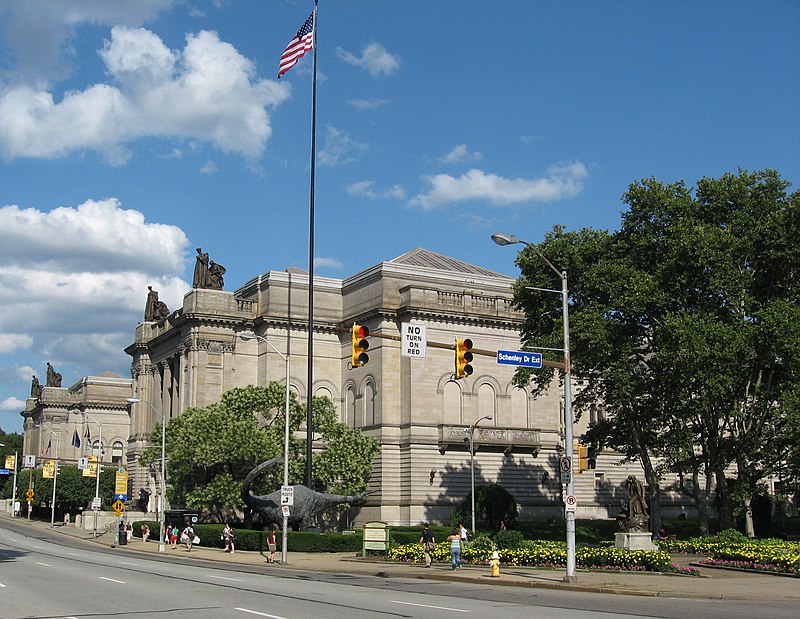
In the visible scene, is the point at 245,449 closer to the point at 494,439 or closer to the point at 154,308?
the point at 494,439

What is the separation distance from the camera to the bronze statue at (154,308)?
88875mm

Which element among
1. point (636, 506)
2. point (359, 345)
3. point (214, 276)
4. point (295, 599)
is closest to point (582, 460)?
point (636, 506)

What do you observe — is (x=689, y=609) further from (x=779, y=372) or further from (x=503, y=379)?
(x=503, y=379)

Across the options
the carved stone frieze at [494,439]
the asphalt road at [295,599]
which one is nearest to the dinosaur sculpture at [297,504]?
the carved stone frieze at [494,439]

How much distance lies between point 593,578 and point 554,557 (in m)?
5.39

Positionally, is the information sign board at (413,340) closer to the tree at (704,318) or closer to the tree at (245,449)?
the tree at (704,318)

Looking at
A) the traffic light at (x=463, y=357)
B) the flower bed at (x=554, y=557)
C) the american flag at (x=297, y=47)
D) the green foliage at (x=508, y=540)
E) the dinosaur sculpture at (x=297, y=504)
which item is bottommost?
the flower bed at (x=554, y=557)

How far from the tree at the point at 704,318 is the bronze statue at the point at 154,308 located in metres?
50.2

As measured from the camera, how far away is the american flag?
4819cm

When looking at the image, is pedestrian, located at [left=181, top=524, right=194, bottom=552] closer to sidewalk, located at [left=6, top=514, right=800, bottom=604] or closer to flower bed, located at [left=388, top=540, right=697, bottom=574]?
sidewalk, located at [left=6, top=514, right=800, bottom=604]

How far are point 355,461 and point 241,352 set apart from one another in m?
17.5

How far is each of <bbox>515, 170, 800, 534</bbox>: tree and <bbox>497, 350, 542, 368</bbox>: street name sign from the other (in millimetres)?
12031

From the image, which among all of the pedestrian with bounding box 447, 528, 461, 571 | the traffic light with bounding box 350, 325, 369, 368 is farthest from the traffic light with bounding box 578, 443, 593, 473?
the traffic light with bounding box 350, 325, 369, 368

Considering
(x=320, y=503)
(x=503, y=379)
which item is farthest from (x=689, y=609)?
(x=503, y=379)
